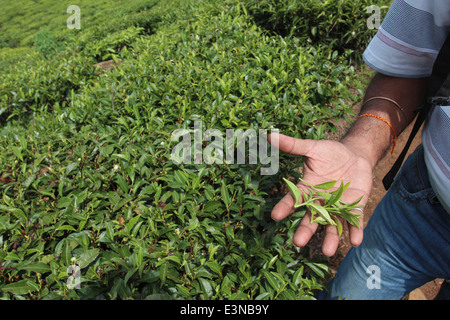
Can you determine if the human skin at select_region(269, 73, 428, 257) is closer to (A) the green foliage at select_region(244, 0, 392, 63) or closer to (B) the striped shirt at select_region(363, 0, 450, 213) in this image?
(B) the striped shirt at select_region(363, 0, 450, 213)

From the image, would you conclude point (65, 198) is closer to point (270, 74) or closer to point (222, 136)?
point (222, 136)

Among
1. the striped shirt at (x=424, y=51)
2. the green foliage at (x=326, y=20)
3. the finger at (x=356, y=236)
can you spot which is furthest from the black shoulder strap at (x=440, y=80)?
the green foliage at (x=326, y=20)

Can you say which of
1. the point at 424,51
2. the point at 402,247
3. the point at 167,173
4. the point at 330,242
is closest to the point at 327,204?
the point at 330,242

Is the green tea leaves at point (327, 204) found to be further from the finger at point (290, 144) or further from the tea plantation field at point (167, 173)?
the tea plantation field at point (167, 173)

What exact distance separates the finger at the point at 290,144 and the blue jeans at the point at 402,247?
23.7 inches

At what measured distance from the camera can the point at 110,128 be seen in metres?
2.20

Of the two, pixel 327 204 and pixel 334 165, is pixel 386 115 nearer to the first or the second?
pixel 334 165

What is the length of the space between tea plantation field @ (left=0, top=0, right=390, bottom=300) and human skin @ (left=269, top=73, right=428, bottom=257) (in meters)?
0.41

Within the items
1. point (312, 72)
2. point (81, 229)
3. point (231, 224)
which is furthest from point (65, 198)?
point (312, 72)

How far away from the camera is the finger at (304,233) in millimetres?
1227

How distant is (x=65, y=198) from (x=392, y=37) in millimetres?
1824

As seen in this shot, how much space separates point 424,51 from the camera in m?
1.43

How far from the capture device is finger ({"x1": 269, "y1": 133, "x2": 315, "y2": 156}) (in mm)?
1337

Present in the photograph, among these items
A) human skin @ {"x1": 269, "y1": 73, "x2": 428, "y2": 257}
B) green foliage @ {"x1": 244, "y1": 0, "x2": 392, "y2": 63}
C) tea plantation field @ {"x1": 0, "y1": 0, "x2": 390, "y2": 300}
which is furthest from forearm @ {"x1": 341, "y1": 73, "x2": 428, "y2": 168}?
green foliage @ {"x1": 244, "y1": 0, "x2": 392, "y2": 63}
